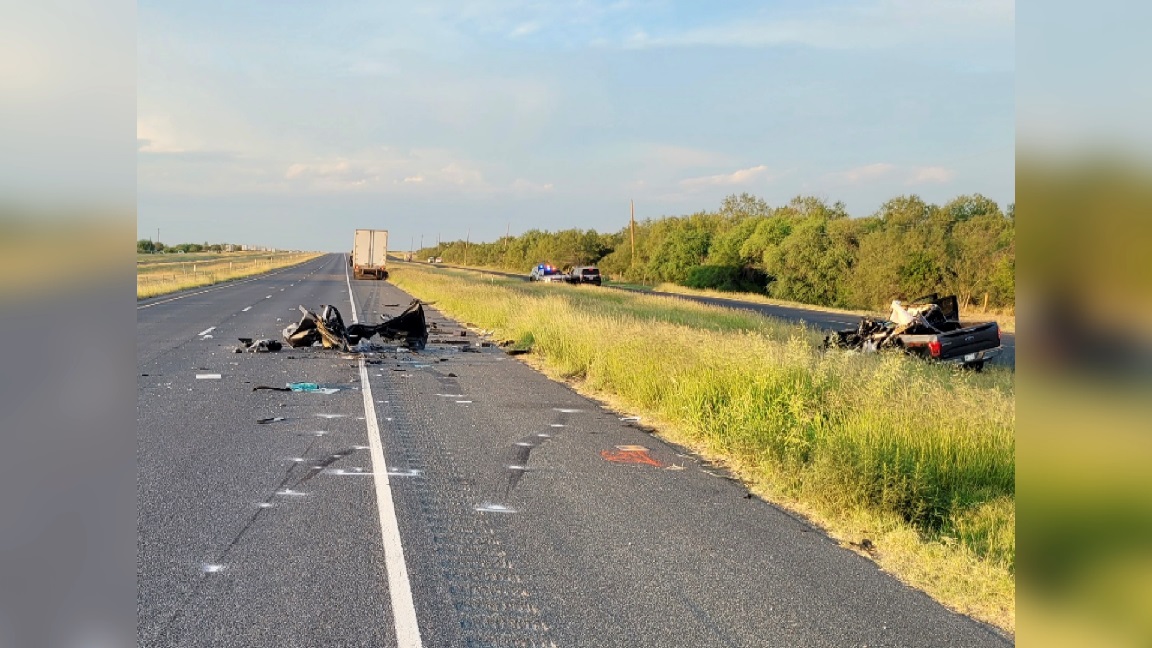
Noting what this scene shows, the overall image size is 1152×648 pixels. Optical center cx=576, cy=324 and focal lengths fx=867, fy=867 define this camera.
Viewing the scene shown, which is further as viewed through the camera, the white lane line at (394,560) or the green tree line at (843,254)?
the green tree line at (843,254)

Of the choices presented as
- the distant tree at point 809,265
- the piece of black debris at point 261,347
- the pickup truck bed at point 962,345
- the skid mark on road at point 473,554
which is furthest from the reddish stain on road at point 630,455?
the distant tree at point 809,265

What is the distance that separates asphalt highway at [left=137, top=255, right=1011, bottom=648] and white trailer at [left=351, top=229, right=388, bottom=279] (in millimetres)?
59471

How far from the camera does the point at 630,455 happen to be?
8.84 metres

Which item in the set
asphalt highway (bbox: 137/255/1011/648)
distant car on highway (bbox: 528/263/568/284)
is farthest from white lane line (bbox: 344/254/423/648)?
distant car on highway (bbox: 528/263/568/284)

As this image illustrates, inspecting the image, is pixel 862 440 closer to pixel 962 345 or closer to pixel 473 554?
pixel 473 554

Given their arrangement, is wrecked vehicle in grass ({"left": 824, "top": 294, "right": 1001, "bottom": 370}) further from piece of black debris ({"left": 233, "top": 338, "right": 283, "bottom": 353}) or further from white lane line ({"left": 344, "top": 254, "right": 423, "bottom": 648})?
piece of black debris ({"left": 233, "top": 338, "right": 283, "bottom": 353})

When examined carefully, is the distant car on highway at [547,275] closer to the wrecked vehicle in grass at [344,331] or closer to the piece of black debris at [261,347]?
the wrecked vehicle in grass at [344,331]

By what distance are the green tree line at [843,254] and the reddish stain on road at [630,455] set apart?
665 inches

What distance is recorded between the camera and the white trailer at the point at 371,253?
6912 cm

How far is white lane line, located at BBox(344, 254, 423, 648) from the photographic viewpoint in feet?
14.0

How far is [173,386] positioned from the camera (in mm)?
13016
